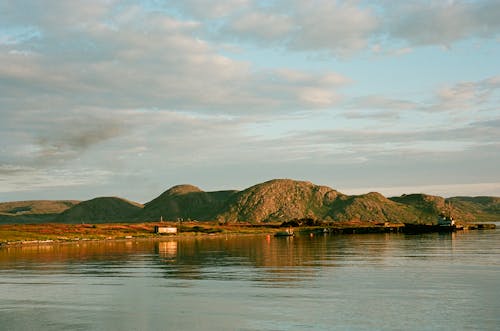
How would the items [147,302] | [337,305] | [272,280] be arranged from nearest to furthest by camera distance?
[337,305], [147,302], [272,280]

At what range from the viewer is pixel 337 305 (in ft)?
124

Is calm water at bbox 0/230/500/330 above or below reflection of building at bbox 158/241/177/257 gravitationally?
above

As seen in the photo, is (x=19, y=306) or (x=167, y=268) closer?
(x=19, y=306)

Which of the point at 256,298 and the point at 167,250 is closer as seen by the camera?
the point at 256,298

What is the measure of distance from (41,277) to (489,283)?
145ft

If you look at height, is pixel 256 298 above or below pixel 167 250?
above

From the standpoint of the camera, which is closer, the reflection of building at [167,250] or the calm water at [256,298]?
the calm water at [256,298]

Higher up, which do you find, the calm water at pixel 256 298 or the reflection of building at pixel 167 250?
the calm water at pixel 256 298

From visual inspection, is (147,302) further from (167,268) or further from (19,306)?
(167,268)

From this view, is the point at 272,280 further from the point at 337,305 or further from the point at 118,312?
the point at 118,312

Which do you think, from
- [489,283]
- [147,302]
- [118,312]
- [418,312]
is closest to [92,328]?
[118,312]

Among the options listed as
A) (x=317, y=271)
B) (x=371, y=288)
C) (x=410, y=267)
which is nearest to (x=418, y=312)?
(x=371, y=288)

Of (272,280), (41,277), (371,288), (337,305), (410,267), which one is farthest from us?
(410,267)

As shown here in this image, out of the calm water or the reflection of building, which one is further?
the reflection of building
